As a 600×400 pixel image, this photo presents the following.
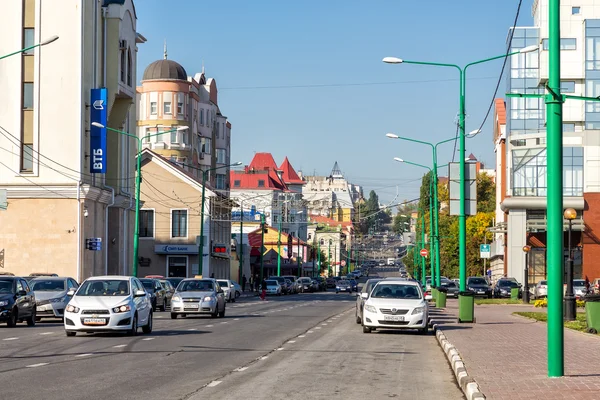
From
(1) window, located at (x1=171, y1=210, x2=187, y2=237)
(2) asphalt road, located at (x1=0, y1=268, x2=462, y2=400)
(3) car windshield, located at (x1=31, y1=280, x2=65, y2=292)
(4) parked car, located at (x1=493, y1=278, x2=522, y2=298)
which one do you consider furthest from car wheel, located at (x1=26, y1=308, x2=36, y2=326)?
(1) window, located at (x1=171, y1=210, x2=187, y2=237)

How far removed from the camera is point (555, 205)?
45.4 feet

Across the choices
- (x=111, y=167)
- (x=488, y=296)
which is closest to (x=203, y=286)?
(x=111, y=167)

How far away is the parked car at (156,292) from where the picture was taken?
45.3 metres

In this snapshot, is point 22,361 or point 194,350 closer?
point 22,361

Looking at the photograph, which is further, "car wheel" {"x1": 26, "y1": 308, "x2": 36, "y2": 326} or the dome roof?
the dome roof

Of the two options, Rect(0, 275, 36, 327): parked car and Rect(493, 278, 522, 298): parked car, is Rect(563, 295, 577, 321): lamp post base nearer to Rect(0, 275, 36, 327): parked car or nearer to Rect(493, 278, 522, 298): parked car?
Rect(0, 275, 36, 327): parked car

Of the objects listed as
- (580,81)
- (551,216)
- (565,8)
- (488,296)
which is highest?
(565,8)

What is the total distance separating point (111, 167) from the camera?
215 feet

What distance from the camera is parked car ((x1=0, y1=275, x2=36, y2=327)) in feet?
97.7

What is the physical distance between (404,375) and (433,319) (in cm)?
1829

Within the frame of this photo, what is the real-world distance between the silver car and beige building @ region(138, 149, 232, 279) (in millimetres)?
48541

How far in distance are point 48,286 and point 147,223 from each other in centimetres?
5144

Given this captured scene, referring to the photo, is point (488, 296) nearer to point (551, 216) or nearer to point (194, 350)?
point (194, 350)

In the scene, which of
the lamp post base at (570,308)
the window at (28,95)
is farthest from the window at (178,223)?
the lamp post base at (570,308)
